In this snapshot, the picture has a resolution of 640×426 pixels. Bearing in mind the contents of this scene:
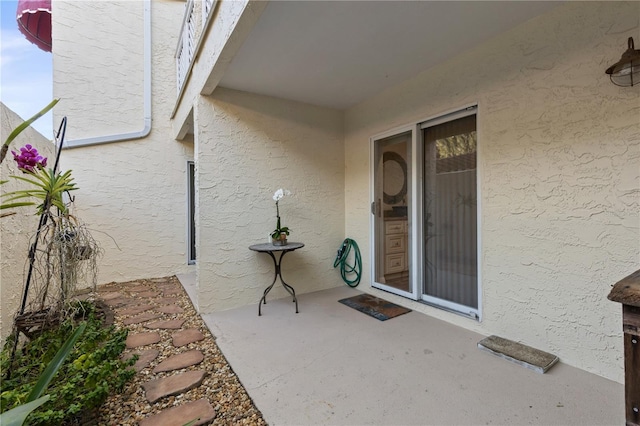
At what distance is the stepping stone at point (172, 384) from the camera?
5.66 ft

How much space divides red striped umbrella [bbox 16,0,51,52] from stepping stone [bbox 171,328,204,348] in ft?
19.3

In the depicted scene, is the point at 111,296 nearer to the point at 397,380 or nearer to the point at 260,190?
the point at 260,190

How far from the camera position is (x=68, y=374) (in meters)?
1.65

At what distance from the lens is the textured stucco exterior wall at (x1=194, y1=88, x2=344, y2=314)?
10.1 ft

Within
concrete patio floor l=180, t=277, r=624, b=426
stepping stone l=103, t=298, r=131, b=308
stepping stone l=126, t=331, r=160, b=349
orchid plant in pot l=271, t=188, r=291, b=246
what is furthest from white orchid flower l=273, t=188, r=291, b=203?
stepping stone l=103, t=298, r=131, b=308

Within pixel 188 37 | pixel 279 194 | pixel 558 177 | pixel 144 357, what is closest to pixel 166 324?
pixel 144 357

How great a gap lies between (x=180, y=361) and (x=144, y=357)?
1.08ft

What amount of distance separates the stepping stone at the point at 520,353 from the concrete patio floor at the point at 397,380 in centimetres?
4

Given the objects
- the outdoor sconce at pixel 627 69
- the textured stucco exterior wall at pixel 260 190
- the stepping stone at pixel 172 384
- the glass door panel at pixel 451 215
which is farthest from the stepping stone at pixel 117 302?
the outdoor sconce at pixel 627 69

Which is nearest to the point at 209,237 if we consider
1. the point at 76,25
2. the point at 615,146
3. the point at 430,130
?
the point at 430,130

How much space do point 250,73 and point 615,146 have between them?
301 cm

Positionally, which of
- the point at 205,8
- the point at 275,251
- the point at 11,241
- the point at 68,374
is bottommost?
the point at 68,374

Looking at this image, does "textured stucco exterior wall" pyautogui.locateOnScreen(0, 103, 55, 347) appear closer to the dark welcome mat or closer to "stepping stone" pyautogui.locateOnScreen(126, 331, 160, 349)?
"stepping stone" pyautogui.locateOnScreen(126, 331, 160, 349)

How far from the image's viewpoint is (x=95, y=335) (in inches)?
80.7
